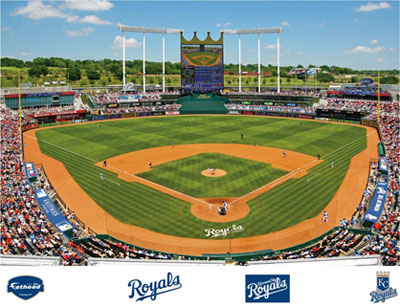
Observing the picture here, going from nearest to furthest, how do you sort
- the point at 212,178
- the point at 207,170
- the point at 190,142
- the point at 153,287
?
the point at 153,287, the point at 212,178, the point at 207,170, the point at 190,142

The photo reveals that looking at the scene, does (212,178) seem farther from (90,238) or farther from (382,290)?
(382,290)

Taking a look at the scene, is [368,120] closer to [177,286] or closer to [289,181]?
[289,181]

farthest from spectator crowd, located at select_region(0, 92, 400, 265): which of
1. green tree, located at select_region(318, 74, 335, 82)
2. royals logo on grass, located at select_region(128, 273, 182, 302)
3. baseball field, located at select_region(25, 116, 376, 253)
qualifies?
green tree, located at select_region(318, 74, 335, 82)

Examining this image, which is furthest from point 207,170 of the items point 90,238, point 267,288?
point 267,288

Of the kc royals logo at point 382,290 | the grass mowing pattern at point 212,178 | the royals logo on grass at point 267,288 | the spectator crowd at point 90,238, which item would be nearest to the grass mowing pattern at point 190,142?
the grass mowing pattern at point 212,178

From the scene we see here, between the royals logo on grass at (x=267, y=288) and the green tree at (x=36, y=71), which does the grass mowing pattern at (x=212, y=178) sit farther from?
the green tree at (x=36, y=71)

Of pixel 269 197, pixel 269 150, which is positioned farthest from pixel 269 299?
pixel 269 150

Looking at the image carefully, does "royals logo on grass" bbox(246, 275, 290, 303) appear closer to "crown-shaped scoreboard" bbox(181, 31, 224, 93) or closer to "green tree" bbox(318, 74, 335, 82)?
"crown-shaped scoreboard" bbox(181, 31, 224, 93)
